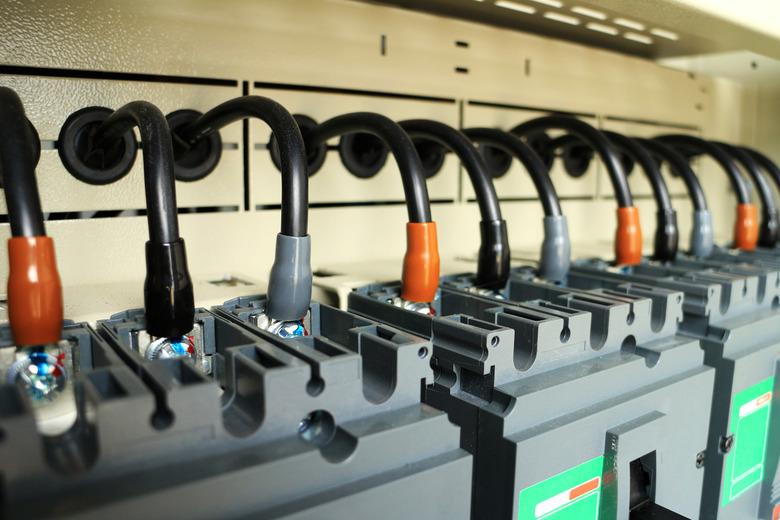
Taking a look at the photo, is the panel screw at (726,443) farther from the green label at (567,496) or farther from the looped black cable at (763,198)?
the looped black cable at (763,198)

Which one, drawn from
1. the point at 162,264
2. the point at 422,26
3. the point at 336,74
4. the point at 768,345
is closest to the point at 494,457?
the point at 162,264

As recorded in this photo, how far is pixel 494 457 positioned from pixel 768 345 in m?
0.56

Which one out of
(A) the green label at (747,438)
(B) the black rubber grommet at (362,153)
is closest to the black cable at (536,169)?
(B) the black rubber grommet at (362,153)

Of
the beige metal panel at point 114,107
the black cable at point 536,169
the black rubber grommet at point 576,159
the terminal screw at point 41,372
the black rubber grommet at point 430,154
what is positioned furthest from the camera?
the black rubber grommet at point 576,159

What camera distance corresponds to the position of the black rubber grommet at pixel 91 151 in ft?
2.69

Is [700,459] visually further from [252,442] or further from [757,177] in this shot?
[757,177]

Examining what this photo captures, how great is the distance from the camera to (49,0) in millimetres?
792

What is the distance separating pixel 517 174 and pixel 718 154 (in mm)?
421

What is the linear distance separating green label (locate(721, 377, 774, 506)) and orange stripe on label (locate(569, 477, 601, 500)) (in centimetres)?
32

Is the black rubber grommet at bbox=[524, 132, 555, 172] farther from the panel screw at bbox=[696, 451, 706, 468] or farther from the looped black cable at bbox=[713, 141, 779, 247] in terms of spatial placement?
the panel screw at bbox=[696, 451, 706, 468]

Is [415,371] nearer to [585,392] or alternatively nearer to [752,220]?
[585,392]

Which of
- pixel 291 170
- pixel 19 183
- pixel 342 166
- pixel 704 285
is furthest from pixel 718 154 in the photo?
pixel 19 183

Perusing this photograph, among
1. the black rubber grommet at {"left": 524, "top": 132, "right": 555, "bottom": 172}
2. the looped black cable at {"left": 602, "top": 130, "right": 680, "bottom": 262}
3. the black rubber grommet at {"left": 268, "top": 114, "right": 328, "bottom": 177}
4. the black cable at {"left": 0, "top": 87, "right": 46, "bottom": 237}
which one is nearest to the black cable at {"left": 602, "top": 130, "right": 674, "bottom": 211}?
the looped black cable at {"left": 602, "top": 130, "right": 680, "bottom": 262}

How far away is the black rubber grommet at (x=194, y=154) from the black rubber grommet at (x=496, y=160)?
56cm
